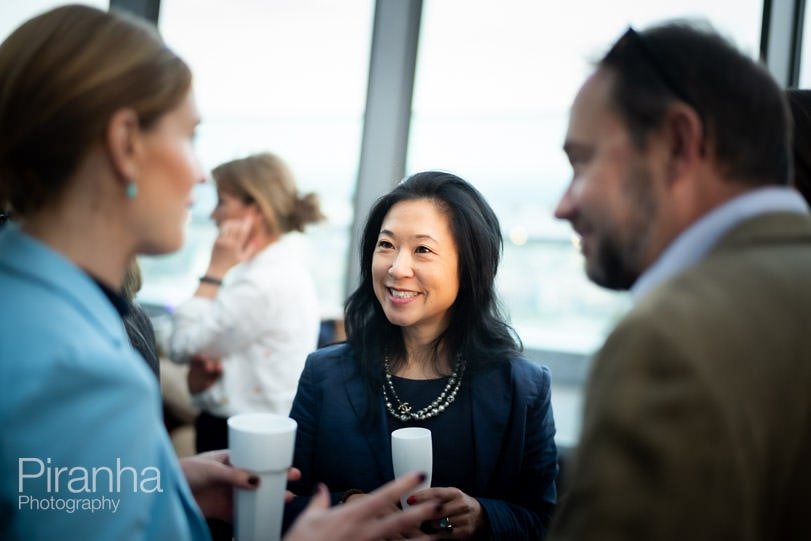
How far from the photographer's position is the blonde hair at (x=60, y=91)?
813 mm

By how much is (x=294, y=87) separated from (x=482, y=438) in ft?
8.40

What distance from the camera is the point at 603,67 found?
908 millimetres

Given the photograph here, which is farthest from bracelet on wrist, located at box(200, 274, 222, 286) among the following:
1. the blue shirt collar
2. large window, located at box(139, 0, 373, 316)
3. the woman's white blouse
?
the blue shirt collar

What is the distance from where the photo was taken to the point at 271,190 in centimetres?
265

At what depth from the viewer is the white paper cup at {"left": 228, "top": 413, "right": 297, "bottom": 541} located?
3.49 feet

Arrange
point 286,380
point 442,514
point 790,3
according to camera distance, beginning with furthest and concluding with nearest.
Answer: point 790,3 → point 286,380 → point 442,514

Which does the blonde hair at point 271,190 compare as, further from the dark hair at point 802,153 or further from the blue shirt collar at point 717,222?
the blue shirt collar at point 717,222

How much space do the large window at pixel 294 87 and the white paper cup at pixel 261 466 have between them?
92.2 inches

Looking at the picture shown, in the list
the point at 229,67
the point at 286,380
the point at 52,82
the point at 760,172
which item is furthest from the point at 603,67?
the point at 229,67

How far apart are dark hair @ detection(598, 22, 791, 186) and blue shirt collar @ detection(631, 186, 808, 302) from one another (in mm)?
43

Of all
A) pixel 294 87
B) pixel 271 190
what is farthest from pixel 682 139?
pixel 294 87

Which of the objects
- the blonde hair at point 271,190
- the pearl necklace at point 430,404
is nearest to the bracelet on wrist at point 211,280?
the blonde hair at point 271,190

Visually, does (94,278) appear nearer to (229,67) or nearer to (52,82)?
(52,82)

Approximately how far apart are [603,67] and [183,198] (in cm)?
65
